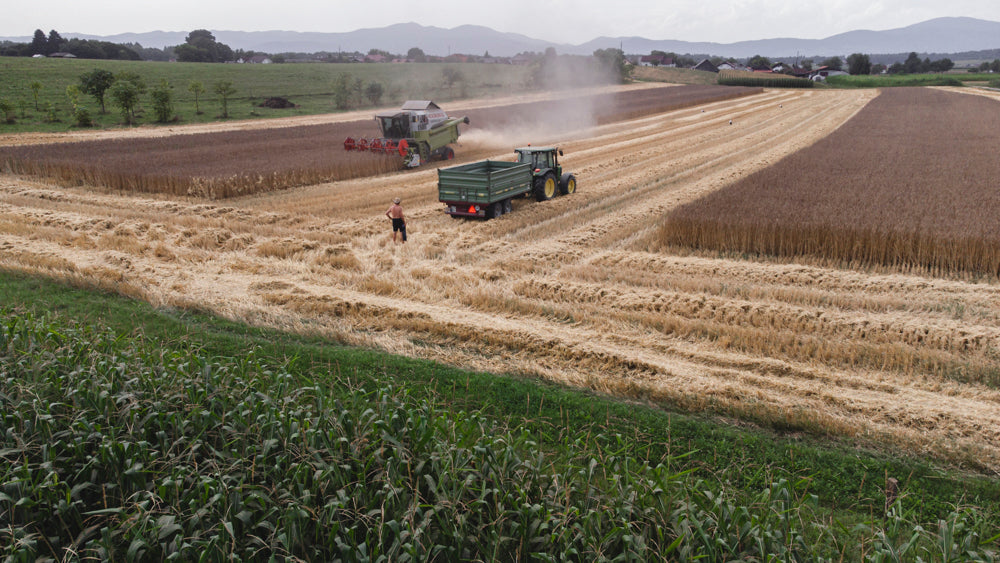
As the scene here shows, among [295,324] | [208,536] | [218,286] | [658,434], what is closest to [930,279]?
[658,434]

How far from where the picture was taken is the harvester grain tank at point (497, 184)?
1727 centimetres

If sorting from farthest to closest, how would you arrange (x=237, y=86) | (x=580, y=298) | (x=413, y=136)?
(x=237, y=86) < (x=413, y=136) < (x=580, y=298)

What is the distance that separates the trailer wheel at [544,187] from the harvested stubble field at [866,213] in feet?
15.5

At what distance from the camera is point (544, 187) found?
776 inches

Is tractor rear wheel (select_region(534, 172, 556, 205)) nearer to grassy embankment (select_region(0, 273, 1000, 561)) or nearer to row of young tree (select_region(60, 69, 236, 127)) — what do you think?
grassy embankment (select_region(0, 273, 1000, 561))

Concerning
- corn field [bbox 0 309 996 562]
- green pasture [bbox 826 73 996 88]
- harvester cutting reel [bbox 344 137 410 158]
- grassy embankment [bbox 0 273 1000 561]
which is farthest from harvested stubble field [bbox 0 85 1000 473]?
green pasture [bbox 826 73 996 88]

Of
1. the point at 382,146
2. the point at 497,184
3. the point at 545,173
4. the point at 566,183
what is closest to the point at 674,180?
the point at 566,183

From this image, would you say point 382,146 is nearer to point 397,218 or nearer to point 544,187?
point 544,187

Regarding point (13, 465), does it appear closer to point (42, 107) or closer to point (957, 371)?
point (957, 371)

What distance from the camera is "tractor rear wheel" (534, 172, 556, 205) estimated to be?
19672 millimetres

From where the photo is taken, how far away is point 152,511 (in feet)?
14.9

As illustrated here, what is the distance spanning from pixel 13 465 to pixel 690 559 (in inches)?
212

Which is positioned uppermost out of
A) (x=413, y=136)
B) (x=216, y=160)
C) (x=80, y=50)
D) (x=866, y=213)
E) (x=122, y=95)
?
(x=80, y=50)

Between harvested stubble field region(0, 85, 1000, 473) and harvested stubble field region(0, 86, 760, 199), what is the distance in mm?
1316
